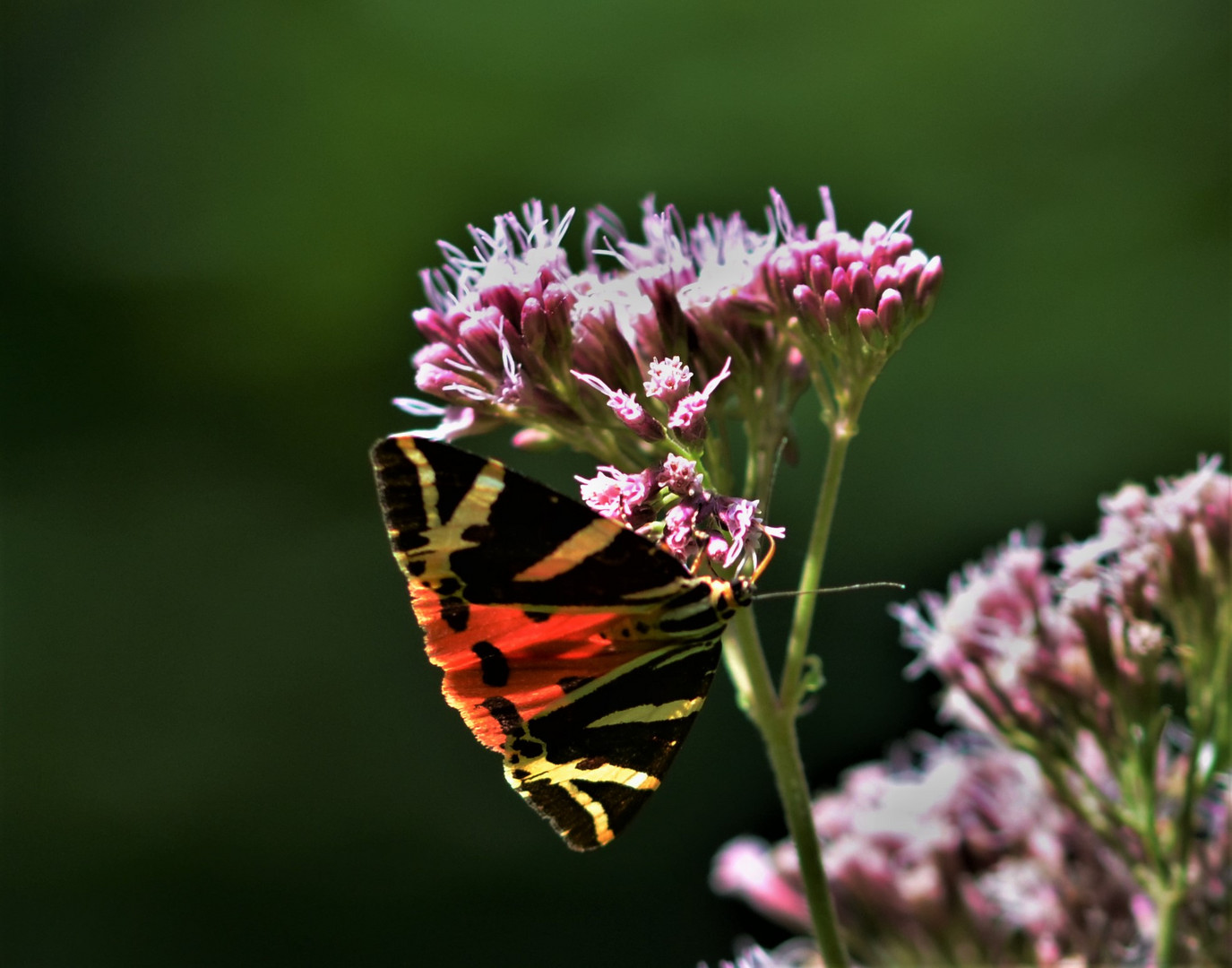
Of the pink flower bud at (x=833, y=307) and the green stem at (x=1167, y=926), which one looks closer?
the pink flower bud at (x=833, y=307)

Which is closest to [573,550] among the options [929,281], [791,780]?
[791,780]

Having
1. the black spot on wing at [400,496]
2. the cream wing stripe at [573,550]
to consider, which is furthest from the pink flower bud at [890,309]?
the black spot on wing at [400,496]

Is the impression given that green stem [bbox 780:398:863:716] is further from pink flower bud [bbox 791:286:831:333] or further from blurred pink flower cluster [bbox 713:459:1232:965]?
blurred pink flower cluster [bbox 713:459:1232:965]

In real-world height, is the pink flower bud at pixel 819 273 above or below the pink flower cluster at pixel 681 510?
above

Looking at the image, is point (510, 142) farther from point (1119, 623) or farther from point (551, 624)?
point (551, 624)

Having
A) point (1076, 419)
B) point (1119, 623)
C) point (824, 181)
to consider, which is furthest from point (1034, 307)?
point (1119, 623)

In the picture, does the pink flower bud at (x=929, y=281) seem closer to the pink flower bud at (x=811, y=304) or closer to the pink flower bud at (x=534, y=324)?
the pink flower bud at (x=811, y=304)

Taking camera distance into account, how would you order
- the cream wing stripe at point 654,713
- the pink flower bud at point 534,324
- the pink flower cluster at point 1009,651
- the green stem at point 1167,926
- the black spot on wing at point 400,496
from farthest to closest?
the pink flower cluster at point 1009,651 → the green stem at point 1167,926 → the pink flower bud at point 534,324 → the cream wing stripe at point 654,713 → the black spot on wing at point 400,496

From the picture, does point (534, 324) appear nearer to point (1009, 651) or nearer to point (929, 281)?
point (929, 281)
